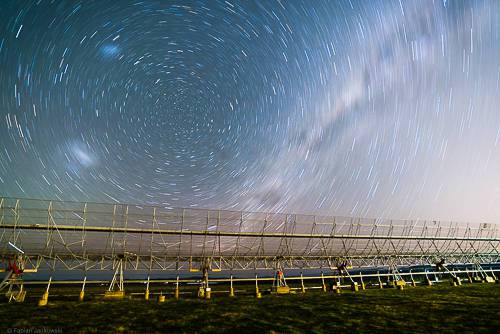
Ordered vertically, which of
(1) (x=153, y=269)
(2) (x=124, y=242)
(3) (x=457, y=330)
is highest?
(2) (x=124, y=242)

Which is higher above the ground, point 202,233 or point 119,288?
point 202,233

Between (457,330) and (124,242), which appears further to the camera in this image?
(124,242)

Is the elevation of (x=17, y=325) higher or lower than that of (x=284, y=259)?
lower

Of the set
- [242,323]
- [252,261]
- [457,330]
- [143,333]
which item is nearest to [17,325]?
[143,333]

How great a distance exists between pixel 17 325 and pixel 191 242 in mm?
25073

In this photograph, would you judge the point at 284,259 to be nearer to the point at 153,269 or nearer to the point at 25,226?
the point at 153,269

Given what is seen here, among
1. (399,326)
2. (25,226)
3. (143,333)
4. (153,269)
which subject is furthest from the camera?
(153,269)

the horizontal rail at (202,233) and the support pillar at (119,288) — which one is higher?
the horizontal rail at (202,233)

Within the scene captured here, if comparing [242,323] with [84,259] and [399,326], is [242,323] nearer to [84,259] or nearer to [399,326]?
[399,326]

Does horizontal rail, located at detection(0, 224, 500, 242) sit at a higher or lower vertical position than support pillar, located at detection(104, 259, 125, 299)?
higher

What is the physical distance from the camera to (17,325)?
46.3 ft

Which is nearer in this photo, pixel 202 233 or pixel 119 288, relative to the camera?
pixel 119 288

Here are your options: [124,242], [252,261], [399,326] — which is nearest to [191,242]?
[124,242]

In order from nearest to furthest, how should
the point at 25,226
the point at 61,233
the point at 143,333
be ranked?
the point at 143,333 < the point at 25,226 < the point at 61,233
